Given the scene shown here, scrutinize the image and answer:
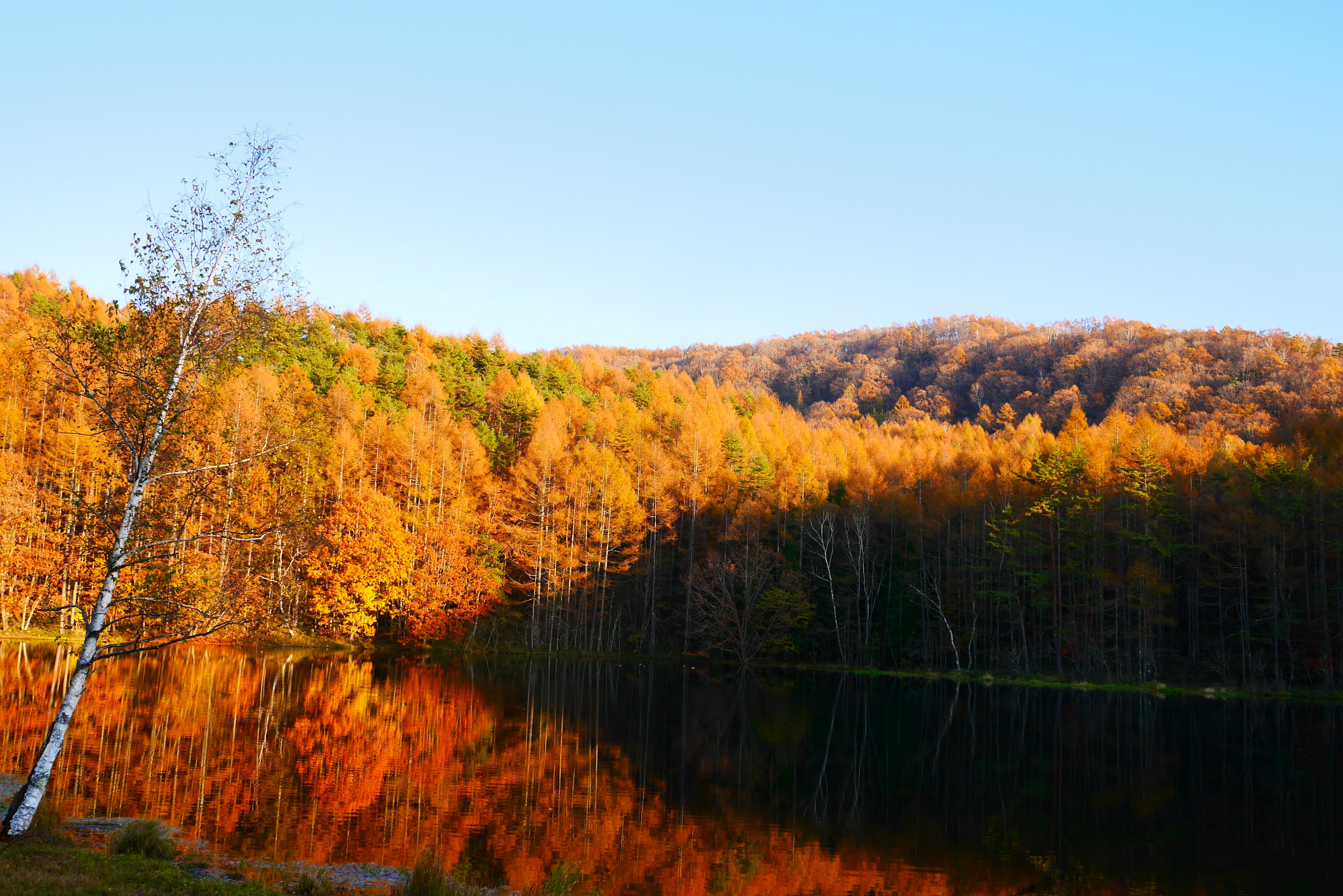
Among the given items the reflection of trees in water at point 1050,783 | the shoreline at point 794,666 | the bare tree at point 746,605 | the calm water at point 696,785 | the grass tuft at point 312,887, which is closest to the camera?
the grass tuft at point 312,887

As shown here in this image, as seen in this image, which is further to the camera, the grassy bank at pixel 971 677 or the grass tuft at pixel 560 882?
the grassy bank at pixel 971 677

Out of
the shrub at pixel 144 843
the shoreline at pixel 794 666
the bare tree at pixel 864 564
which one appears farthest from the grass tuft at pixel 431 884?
the bare tree at pixel 864 564

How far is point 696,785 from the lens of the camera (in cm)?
1852

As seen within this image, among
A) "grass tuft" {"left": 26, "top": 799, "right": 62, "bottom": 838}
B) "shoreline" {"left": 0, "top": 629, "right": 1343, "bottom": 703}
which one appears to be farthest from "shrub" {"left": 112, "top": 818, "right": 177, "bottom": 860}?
"shoreline" {"left": 0, "top": 629, "right": 1343, "bottom": 703}

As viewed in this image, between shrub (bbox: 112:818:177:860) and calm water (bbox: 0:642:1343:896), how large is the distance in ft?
3.49

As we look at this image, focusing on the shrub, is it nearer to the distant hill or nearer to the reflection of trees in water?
the reflection of trees in water

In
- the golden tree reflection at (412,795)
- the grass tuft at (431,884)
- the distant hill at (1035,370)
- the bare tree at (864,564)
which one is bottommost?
the golden tree reflection at (412,795)

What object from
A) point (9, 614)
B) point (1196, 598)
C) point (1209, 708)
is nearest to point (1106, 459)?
point (1196, 598)

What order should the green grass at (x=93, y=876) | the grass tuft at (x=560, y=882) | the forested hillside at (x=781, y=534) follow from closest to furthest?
1. the green grass at (x=93, y=876)
2. the grass tuft at (x=560, y=882)
3. the forested hillside at (x=781, y=534)

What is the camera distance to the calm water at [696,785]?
41.8 ft

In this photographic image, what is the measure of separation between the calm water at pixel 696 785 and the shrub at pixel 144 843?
3.49 feet

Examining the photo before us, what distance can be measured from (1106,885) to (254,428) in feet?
45.6

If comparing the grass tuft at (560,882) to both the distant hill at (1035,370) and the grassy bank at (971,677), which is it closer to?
the grassy bank at (971,677)

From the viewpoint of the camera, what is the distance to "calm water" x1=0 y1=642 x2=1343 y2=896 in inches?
501
